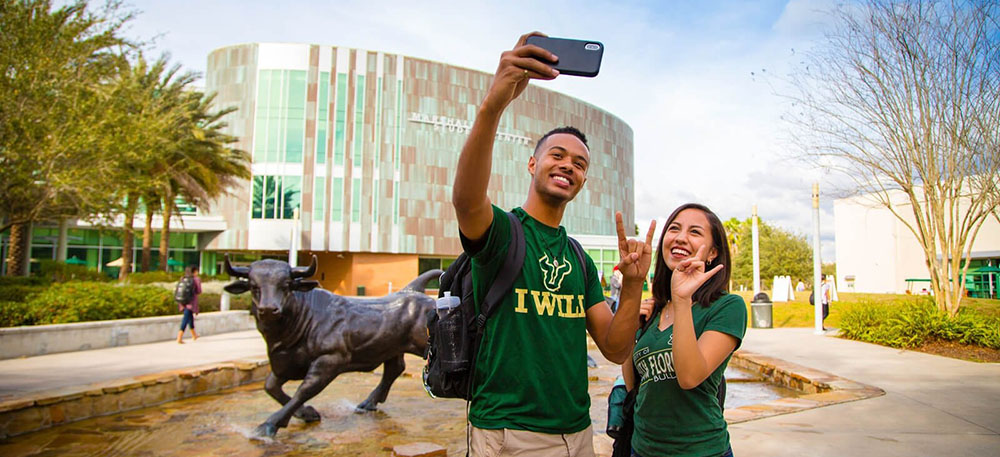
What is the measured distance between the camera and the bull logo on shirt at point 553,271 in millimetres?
2160

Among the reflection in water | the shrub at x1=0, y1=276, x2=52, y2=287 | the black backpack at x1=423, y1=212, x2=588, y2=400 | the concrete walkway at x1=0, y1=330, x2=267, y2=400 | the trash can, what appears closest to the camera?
the black backpack at x1=423, y1=212, x2=588, y2=400

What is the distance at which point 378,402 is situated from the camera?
7027 millimetres

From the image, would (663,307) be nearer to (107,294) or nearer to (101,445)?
(101,445)

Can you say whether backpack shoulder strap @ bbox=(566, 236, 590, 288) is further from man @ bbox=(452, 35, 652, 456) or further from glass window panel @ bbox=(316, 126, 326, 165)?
glass window panel @ bbox=(316, 126, 326, 165)

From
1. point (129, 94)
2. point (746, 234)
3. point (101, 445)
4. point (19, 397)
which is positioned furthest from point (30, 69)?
point (746, 234)

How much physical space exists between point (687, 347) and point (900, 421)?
175 inches

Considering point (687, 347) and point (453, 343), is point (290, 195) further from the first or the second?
point (687, 347)

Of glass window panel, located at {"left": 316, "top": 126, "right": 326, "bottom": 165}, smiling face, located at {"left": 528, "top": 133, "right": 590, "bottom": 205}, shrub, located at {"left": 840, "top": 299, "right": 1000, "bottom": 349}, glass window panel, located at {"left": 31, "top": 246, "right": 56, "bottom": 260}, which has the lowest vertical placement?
shrub, located at {"left": 840, "top": 299, "right": 1000, "bottom": 349}

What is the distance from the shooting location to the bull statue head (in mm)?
5566

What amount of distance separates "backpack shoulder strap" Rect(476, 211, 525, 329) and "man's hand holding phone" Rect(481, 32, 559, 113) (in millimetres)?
516

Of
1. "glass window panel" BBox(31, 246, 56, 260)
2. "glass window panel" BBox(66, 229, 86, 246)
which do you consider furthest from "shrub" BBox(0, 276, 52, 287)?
"glass window panel" BBox(31, 246, 56, 260)

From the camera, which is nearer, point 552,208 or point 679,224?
point 552,208

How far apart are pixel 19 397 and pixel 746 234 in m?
68.7

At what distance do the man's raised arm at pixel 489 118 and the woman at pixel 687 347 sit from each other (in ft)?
2.57
